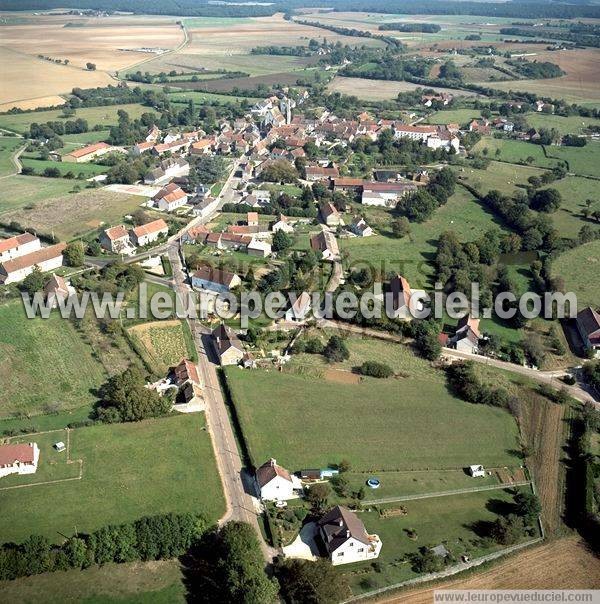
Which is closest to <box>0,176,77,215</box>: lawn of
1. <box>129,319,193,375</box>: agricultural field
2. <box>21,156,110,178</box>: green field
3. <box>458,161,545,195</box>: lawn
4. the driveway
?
<box>21,156,110,178</box>: green field

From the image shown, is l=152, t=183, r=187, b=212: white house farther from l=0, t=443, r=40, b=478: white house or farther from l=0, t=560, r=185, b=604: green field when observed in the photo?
l=0, t=560, r=185, b=604: green field

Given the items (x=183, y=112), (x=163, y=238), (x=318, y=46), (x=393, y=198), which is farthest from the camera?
(x=318, y=46)

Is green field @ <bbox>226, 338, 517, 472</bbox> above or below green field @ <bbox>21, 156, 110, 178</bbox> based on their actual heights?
below

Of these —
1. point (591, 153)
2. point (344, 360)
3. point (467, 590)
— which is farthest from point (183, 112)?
point (467, 590)

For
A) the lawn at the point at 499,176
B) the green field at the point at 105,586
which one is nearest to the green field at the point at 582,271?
the lawn at the point at 499,176

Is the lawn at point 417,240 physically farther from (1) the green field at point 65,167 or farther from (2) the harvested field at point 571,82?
(2) the harvested field at point 571,82

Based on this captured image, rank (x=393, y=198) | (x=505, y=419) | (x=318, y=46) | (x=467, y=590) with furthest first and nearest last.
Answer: (x=318, y=46)
(x=393, y=198)
(x=505, y=419)
(x=467, y=590)

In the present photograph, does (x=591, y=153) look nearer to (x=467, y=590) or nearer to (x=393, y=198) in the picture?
(x=393, y=198)
